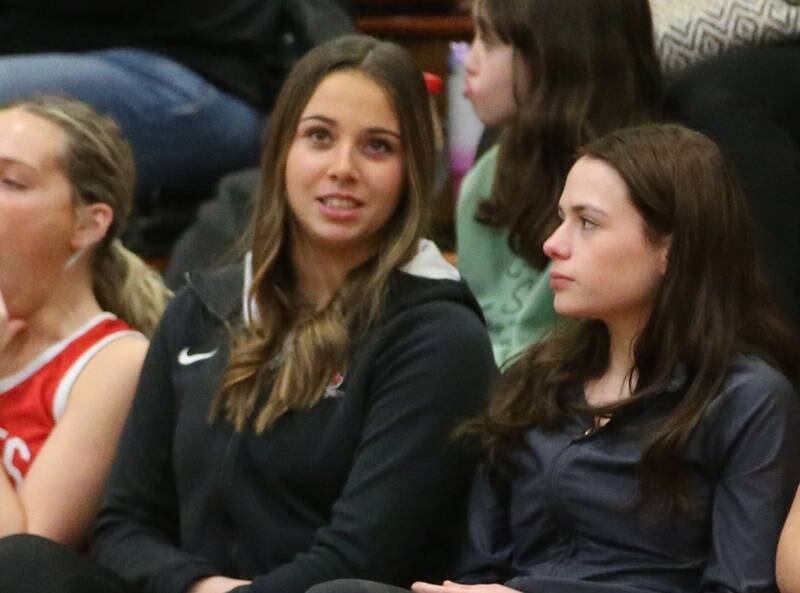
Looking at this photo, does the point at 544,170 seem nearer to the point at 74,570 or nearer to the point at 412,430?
the point at 412,430

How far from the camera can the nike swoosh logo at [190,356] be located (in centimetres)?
202

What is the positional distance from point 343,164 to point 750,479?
0.62m

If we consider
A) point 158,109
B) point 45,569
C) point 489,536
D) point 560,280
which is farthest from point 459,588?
point 158,109

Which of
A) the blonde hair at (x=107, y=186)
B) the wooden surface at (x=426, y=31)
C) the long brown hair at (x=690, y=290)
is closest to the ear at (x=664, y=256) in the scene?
the long brown hair at (x=690, y=290)

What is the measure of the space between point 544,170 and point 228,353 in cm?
53

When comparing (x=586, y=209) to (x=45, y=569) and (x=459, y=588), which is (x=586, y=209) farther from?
(x=45, y=569)

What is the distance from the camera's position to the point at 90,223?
2.19 meters

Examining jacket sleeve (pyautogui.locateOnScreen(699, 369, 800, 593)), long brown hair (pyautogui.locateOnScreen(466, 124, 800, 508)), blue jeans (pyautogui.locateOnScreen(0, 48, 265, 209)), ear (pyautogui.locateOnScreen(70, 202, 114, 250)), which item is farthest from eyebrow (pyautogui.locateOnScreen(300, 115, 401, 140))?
blue jeans (pyautogui.locateOnScreen(0, 48, 265, 209))

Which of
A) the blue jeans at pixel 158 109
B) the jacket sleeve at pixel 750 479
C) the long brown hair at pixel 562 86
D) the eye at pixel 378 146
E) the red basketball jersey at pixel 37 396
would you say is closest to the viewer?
the jacket sleeve at pixel 750 479

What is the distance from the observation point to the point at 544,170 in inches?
88.0

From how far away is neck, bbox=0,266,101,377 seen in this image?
84.7 inches

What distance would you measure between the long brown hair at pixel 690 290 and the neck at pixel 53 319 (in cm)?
71

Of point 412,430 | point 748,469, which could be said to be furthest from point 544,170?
point 748,469

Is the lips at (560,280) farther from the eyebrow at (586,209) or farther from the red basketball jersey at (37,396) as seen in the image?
the red basketball jersey at (37,396)
